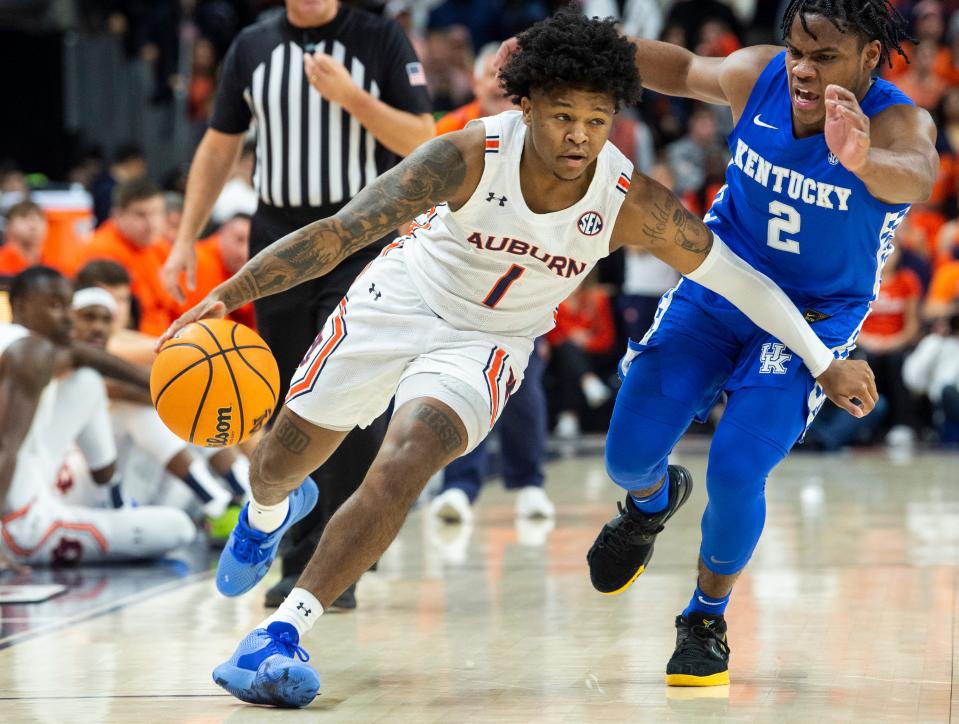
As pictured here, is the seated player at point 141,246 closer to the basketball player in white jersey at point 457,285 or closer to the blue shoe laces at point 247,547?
the blue shoe laces at point 247,547

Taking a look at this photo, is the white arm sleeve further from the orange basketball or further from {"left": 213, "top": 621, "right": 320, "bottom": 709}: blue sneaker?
{"left": 213, "top": 621, "right": 320, "bottom": 709}: blue sneaker

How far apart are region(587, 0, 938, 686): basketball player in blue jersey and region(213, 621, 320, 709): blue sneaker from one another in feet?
3.50

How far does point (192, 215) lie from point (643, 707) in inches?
111

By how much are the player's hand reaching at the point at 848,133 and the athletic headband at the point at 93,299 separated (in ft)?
14.0

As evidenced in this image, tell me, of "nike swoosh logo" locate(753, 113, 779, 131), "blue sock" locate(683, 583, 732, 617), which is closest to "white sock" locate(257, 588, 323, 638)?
"blue sock" locate(683, 583, 732, 617)

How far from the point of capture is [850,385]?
4172 mm

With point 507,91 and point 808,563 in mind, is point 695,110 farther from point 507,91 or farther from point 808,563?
point 507,91

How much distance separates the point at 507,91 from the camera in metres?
4.20

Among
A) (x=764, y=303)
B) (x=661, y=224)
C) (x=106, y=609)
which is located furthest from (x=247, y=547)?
(x=764, y=303)

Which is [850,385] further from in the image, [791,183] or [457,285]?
[457,285]

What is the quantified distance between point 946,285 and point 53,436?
25.2 feet

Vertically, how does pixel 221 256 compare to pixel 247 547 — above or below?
below

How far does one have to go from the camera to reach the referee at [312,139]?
217 inches

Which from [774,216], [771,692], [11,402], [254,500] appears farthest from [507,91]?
[11,402]
